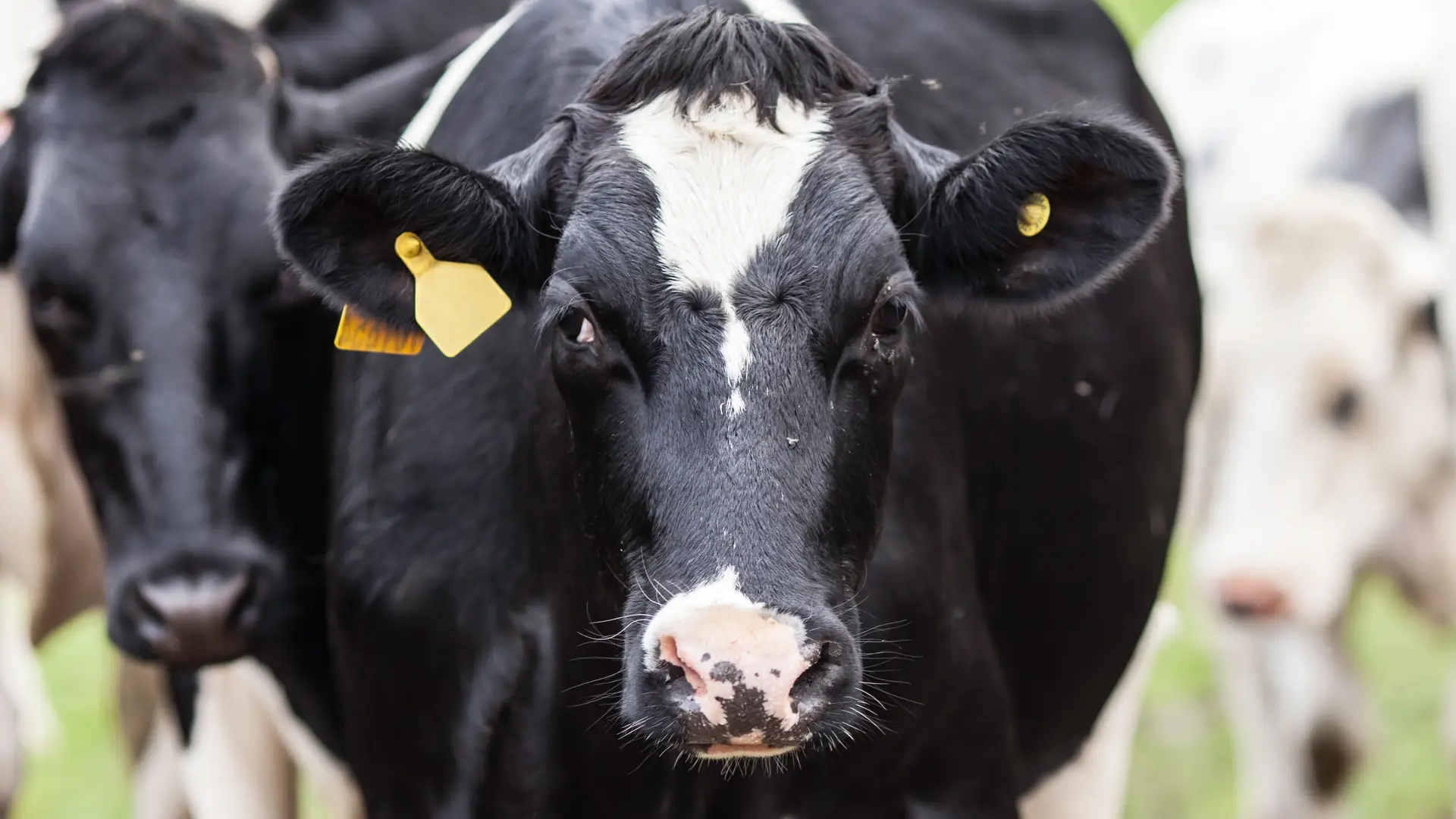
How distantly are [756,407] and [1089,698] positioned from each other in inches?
75.6

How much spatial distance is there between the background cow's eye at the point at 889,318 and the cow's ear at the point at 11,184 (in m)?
2.08

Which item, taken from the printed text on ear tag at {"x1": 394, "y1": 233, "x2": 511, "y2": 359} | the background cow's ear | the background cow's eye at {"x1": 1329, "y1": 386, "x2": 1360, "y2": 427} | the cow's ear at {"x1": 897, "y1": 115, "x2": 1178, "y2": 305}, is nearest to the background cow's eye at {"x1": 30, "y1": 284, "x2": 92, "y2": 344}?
the background cow's ear

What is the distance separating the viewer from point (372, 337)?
3.31m

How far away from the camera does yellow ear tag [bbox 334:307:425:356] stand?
10.8 ft

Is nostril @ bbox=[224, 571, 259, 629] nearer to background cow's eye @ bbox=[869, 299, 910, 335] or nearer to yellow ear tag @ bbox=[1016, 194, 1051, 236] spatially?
background cow's eye @ bbox=[869, 299, 910, 335]

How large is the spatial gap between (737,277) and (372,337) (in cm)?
69

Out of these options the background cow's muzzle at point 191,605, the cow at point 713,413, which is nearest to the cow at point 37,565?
the background cow's muzzle at point 191,605

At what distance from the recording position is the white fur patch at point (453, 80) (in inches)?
157

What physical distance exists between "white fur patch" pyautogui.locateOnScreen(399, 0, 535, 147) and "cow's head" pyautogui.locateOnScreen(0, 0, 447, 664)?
33cm

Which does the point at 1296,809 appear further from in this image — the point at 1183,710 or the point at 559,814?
the point at 559,814

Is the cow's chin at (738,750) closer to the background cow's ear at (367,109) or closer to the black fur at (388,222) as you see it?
the black fur at (388,222)

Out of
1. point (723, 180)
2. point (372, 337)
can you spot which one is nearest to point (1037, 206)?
point (723, 180)

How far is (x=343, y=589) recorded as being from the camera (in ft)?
12.2

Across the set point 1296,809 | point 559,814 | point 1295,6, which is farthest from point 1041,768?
point 1295,6
